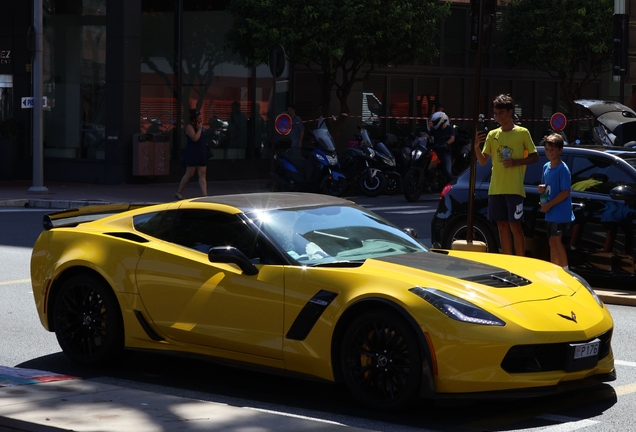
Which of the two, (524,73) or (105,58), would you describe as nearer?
(105,58)

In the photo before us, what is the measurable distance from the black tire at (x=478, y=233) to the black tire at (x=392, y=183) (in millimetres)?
11460

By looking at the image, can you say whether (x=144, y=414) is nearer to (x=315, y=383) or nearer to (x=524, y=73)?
(x=315, y=383)

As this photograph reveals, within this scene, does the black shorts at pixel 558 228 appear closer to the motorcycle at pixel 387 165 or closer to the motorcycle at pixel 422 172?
the motorcycle at pixel 422 172

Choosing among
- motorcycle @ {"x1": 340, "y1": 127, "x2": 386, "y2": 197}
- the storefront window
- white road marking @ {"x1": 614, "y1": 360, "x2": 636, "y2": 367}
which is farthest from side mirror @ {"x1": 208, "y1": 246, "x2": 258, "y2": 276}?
the storefront window

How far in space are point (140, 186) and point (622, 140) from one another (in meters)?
13.4

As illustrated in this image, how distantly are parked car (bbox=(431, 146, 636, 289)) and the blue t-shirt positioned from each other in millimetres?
516

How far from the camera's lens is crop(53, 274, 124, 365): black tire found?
762 centimetres

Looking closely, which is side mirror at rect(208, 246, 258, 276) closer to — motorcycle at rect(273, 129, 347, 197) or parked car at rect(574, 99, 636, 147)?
parked car at rect(574, 99, 636, 147)

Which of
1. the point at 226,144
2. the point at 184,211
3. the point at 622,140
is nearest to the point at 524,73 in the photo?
the point at 226,144

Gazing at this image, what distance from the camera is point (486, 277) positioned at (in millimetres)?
6816

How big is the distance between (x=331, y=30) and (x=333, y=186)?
4.52m

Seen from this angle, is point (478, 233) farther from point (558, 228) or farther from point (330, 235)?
point (330, 235)

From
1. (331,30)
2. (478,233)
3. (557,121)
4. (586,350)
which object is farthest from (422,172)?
(586,350)

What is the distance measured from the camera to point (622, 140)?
1566 centimetres
